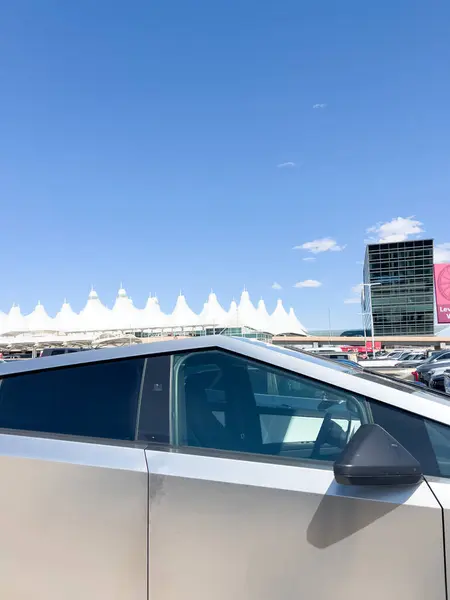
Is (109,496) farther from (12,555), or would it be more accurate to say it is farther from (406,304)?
(406,304)

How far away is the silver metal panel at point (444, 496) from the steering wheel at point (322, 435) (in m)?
0.41

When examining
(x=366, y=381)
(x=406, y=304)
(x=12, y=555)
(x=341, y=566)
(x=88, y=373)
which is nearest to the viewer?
(x=341, y=566)

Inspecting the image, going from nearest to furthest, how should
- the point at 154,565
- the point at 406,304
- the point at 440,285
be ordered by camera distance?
the point at 154,565
the point at 440,285
the point at 406,304

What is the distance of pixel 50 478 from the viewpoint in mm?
1766

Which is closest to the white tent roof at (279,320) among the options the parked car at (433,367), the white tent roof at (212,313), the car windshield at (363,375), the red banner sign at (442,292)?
the white tent roof at (212,313)

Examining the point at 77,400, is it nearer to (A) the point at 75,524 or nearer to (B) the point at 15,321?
(A) the point at 75,524

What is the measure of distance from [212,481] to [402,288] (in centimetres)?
9240

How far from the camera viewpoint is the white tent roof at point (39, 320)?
92.6m

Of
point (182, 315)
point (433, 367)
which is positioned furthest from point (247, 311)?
point (433, 367)

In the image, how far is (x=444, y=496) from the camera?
153 centimetres

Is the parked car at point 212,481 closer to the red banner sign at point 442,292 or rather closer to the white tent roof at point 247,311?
the red banner sign at point 442,292

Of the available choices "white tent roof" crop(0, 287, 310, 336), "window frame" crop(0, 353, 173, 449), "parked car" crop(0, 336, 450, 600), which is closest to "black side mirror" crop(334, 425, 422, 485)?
"parked car" crop(0, 336, 450, 600)

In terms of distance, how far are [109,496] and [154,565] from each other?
0.27m

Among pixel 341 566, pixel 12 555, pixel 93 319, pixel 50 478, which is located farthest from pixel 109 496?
pixel 93 319
